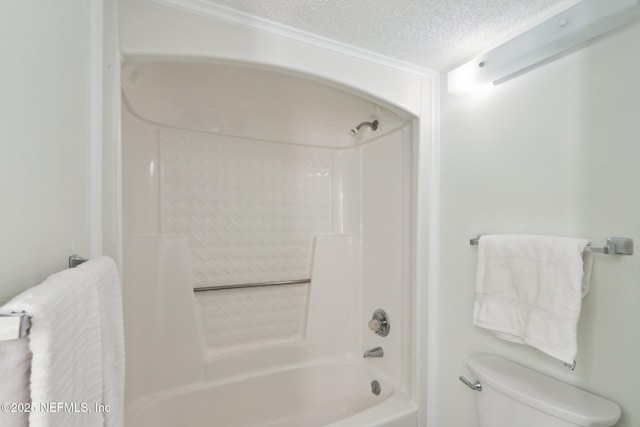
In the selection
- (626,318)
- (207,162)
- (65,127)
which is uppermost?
(207,162)

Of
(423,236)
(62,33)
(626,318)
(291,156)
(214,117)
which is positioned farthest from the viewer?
(291,156)

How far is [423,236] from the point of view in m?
1.55

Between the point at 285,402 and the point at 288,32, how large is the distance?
7.28 feet

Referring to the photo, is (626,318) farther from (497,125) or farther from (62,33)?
(62,33)

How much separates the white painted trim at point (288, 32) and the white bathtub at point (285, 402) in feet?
5.86

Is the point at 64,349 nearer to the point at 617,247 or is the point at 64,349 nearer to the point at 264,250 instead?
the point at 617,247

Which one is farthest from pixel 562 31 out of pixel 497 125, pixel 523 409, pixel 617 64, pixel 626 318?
pixel 523 409

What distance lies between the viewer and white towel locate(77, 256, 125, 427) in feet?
→ 1.97

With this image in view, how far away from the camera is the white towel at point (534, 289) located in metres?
0.94

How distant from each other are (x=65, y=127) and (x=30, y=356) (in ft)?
1.80

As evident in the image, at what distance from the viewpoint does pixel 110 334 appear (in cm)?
67

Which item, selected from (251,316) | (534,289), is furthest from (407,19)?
(251,316)

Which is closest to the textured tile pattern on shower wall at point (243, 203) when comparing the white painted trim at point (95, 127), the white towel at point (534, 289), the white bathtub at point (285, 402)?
the white bathtub at point (285, 402)

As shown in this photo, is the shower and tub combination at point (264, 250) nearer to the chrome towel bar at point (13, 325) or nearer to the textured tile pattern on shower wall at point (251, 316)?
the textured tile pattern on shower wall at point (251, 316)
